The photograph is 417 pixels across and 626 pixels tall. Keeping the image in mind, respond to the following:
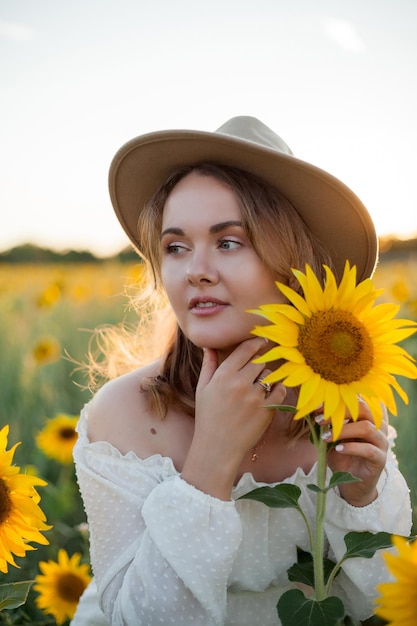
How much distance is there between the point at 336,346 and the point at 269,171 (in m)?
0.86

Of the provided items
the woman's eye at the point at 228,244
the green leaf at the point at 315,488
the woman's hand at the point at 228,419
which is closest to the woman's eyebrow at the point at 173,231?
the woman's eye at the point at 228,244

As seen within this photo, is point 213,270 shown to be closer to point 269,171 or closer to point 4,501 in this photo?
point 269,171

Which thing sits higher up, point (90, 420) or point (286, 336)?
point (286, 336)

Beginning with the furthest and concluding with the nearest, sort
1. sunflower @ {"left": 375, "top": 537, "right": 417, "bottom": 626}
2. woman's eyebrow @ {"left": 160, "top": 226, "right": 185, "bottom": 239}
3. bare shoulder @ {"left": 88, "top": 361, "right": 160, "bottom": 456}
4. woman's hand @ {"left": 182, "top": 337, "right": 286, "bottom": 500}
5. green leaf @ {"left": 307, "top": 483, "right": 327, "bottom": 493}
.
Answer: bare shoulder @ {"left": 88, "top": 361, "right": 160, "bottom": 456}
woman's eyebrow @ {"left": 160, "top": 226, "right": 185, "bottom": 239}
woman's hand @ {"left": 182, "top": 337, "right": 286, "bottom": 500}
green leaf @ {"left": 307, "top": 483, "right": 327, "bottom": 493}
sunflower @ {"left": 375, "top": 537, "right": 417, "bottom": 626}

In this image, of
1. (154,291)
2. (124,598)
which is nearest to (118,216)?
(154,291)

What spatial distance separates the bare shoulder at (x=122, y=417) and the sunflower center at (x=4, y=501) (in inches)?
22.7

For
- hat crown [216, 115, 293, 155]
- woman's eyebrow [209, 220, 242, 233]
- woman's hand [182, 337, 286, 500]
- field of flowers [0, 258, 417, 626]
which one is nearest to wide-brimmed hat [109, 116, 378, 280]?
hat crown [216, 115, 293, 155]

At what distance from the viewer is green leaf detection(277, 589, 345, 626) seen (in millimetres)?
1165

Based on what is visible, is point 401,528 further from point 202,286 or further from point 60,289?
point 60,289

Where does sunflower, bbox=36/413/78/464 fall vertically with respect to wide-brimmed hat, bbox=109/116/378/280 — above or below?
below

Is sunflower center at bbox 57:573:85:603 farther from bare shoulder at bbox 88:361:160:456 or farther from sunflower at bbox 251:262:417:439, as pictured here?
sunflower at bbox 251:262:417:439

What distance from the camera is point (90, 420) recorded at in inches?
83.5

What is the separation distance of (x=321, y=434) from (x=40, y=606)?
1.58m

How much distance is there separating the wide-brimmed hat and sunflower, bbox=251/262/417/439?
0.68 meters
